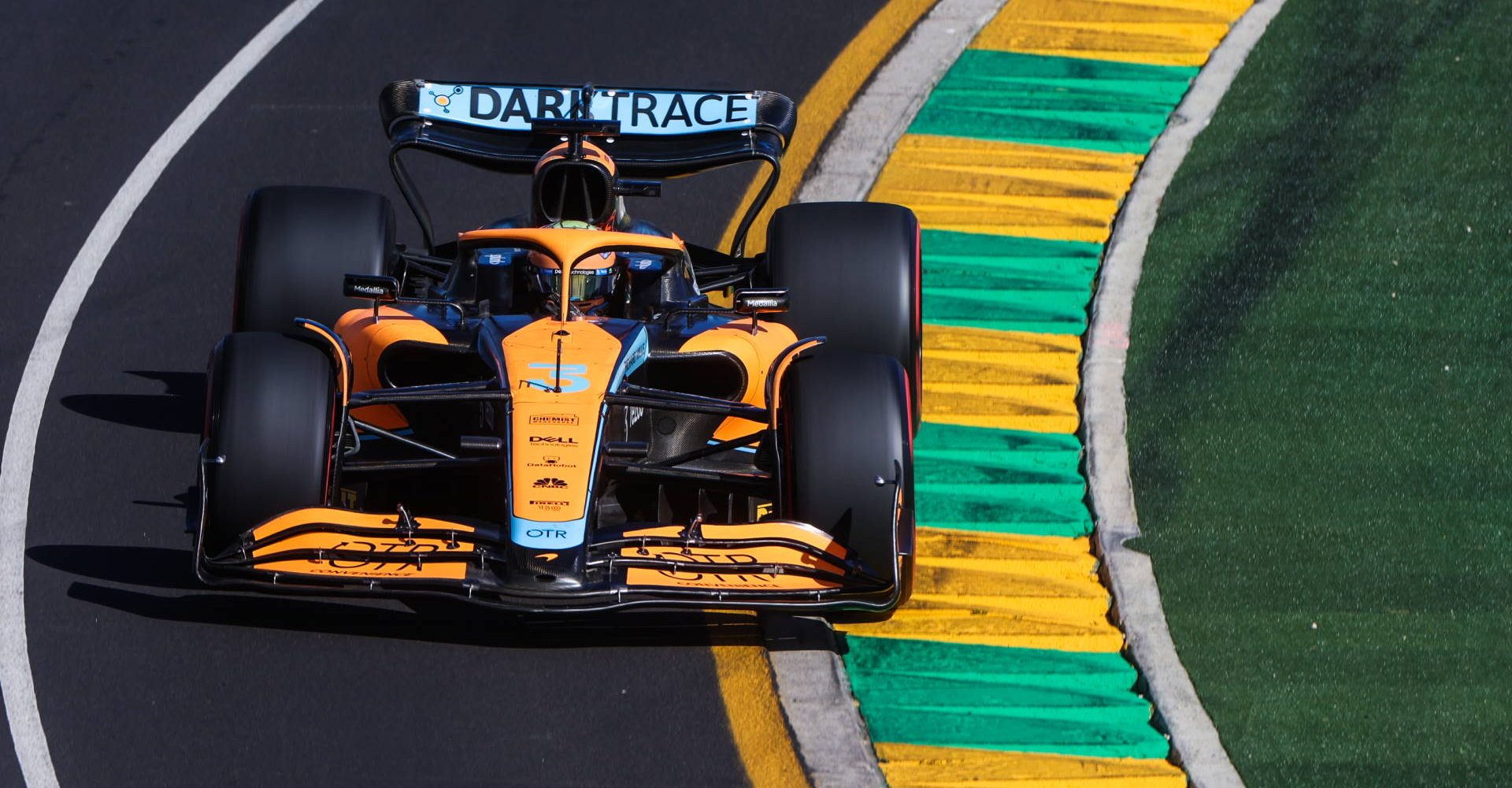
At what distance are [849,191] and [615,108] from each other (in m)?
2.46

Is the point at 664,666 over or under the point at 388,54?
under

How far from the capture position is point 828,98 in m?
13.5

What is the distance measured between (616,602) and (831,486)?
1.00 meters

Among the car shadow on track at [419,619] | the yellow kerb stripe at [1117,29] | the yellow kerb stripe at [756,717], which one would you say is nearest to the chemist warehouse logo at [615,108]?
the car shadow on track at [419,619]

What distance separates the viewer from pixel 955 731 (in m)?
8.43

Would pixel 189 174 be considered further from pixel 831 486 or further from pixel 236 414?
pixel 831 486

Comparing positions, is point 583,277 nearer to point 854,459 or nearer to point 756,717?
point 854,459

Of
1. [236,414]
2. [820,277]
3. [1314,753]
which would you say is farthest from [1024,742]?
[236,414]

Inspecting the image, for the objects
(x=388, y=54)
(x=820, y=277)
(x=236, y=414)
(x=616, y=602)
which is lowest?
(x=616, y=602)

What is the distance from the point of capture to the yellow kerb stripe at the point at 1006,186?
12336 millimetres

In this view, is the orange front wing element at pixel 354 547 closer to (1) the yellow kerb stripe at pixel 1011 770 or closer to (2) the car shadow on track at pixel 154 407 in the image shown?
(1) the yellow kerb stripe at pixel 1011 770

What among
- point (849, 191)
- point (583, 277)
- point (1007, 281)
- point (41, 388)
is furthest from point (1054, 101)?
point (41, 388)

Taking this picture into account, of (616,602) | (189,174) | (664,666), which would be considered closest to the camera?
(616,602)

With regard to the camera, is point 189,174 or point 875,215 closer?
point 875,215
